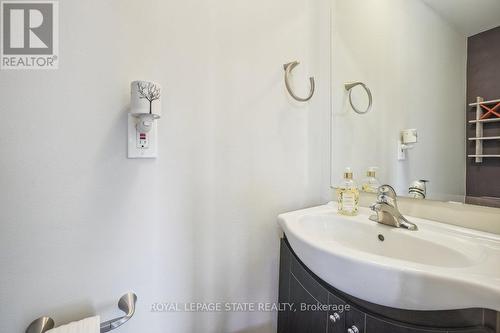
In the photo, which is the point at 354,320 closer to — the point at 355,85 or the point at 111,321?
the point at 111,321

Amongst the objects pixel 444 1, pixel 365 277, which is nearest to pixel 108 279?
pixel 365 277

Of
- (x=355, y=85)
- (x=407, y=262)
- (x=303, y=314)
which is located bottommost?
(x=303, y=314)

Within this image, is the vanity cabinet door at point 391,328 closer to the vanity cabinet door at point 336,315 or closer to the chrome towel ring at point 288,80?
the vanity cabinet door at point 336,315

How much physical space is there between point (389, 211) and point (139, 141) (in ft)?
2.78

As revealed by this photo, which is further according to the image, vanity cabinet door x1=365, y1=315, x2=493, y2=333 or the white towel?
the white towel

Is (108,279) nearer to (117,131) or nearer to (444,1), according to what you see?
(117,131)

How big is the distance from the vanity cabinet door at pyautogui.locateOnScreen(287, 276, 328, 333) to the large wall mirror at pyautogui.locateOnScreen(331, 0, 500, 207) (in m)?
0.51

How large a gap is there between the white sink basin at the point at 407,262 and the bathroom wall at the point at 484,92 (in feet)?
0.45

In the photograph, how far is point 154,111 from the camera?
2.12 ft

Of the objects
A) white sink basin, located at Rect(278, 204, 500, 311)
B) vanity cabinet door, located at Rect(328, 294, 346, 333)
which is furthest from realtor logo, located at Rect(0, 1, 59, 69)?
vanity cabinet door, located at Rect(328, 294, 346, 333)

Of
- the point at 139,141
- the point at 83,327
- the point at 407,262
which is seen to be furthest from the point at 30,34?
the point at 407,262

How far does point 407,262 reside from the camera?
16.9 inches

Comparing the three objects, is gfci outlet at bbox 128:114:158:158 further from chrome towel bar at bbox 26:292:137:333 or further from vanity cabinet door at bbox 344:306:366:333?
vanity cabinet door at bbox 344:306:366:333

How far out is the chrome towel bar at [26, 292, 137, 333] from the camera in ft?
1.96
